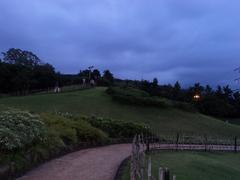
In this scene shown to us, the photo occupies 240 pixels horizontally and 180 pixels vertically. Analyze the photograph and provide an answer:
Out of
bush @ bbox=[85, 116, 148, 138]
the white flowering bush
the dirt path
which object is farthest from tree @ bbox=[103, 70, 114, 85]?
the white flowering bush

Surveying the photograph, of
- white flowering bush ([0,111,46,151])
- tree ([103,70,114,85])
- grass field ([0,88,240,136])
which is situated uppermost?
tree ([103,70,114,85])

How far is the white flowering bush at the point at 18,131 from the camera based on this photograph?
18.6 metres

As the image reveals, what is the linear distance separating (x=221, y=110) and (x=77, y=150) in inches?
3161

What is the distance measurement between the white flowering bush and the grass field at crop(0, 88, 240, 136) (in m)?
39.4

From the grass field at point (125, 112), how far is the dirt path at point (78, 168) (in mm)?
37431

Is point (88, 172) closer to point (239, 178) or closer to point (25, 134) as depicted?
point (25, 134)

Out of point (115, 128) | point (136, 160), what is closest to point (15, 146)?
point (136, 160)

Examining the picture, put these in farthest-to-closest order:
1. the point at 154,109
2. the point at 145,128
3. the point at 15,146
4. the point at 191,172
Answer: the point at 154,109 < the point at 145,128 < the point at 191,172 < the point at 15,146

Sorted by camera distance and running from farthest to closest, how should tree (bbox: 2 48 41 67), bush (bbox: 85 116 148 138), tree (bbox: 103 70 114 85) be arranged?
1. tree (bbox: 2 48 41 67)
2. tree (bbox: 103 70 114 85)
3. bush (bbox: 85 116 148 138)

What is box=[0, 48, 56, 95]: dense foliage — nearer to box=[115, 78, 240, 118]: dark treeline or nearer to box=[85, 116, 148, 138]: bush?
box=[115, 78, 240, 118]: dark treeline

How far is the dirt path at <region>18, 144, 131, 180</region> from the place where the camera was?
60.4 ft

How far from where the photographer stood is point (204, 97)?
354ft

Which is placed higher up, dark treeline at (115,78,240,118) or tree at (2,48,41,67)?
tree at (2,48,41,67)

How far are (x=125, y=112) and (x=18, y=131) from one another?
52.2m
